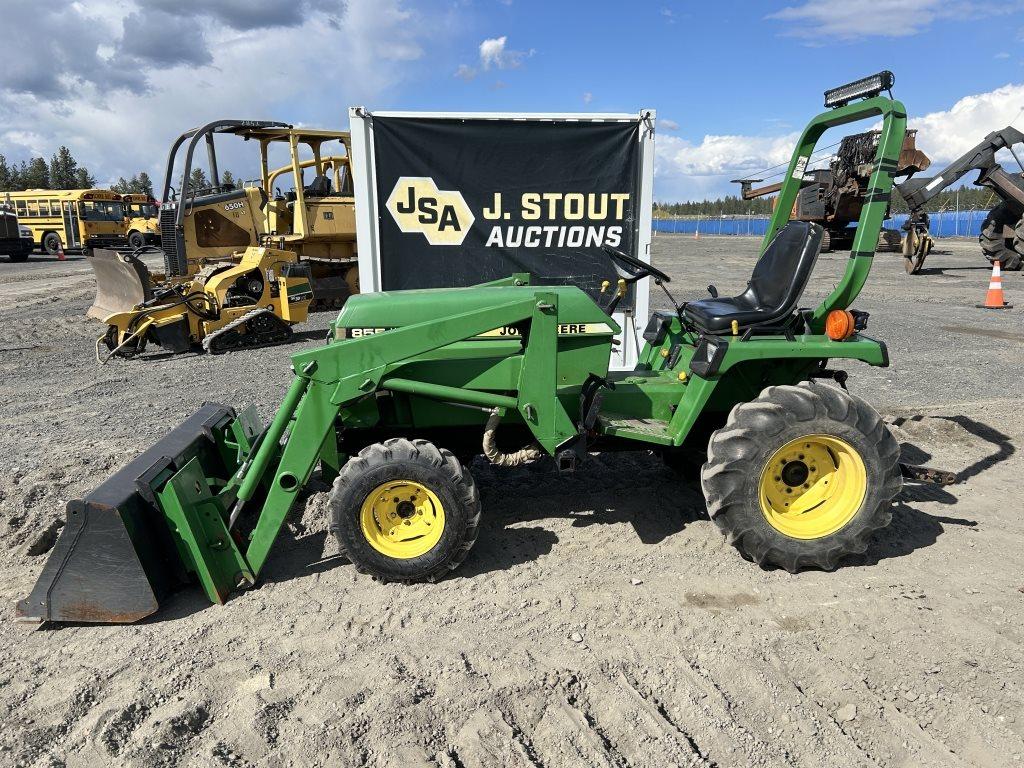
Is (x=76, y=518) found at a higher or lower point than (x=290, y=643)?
higher

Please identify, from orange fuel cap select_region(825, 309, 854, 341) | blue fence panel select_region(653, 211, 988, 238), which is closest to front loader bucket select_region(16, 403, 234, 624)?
orange fuel cap select_region(825, 309, 854, 341)

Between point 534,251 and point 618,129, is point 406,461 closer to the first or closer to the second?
point 534,251

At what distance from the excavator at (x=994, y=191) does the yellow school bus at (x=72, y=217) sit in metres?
27.0

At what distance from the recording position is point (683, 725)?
97.6 inches

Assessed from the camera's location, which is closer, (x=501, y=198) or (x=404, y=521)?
(x=404, y=521)

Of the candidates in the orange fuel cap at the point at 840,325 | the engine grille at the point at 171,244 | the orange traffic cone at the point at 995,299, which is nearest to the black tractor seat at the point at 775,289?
the orange fuel cap at the point at 840,325

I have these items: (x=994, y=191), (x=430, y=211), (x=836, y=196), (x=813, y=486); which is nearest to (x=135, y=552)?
(x=813, y=486)

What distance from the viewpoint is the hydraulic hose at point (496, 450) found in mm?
3613

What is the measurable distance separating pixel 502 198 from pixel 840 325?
11.5 feet

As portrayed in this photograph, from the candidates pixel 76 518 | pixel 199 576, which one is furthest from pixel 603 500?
pixel 76 518

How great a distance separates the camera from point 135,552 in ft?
9.91

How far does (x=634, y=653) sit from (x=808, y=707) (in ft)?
2.13

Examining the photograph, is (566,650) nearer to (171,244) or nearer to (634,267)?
(634,267)

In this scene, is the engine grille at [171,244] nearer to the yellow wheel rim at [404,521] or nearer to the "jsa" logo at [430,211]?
the "jsa" logo at [430,211]
